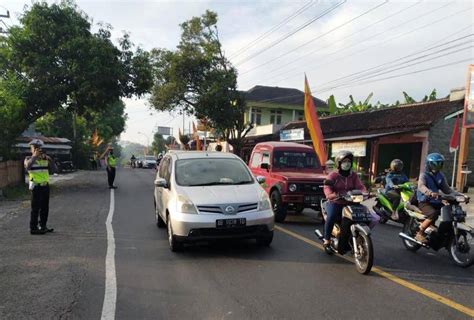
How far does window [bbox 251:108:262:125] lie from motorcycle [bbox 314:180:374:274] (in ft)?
117

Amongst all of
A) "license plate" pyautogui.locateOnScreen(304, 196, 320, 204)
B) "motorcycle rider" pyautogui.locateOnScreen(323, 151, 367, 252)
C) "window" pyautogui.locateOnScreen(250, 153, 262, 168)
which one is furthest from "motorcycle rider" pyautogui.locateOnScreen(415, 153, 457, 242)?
"window" pyautogui.locateOnScreen(250, 153, 262, 168)

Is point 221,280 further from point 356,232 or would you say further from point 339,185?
point 339,185

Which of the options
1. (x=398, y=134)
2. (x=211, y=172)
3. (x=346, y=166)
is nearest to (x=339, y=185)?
(x=346, y=166)

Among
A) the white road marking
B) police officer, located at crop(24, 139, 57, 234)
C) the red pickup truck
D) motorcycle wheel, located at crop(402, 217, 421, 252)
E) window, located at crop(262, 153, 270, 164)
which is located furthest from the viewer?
window, located at crop(262, 153, 270, 164)

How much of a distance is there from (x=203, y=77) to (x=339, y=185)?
82.0 feet

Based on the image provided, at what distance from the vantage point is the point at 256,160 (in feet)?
41.8

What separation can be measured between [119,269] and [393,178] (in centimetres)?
695

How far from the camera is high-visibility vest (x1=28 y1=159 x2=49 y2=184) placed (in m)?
8.41

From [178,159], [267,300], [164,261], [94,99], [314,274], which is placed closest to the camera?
[267,300]

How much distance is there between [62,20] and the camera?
18.6 metres

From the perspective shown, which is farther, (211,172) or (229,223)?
(211,172)

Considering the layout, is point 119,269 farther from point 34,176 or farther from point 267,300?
point 34,176

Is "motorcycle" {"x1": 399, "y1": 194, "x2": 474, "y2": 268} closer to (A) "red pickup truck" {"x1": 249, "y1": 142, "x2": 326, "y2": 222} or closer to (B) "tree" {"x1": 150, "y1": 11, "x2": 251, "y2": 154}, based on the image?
(A) "red pickup truck" {"x1": 249, "y1": 142, "x2": 326, "y2": 222}

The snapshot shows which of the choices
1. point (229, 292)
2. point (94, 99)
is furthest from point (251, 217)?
point (94, 99)
